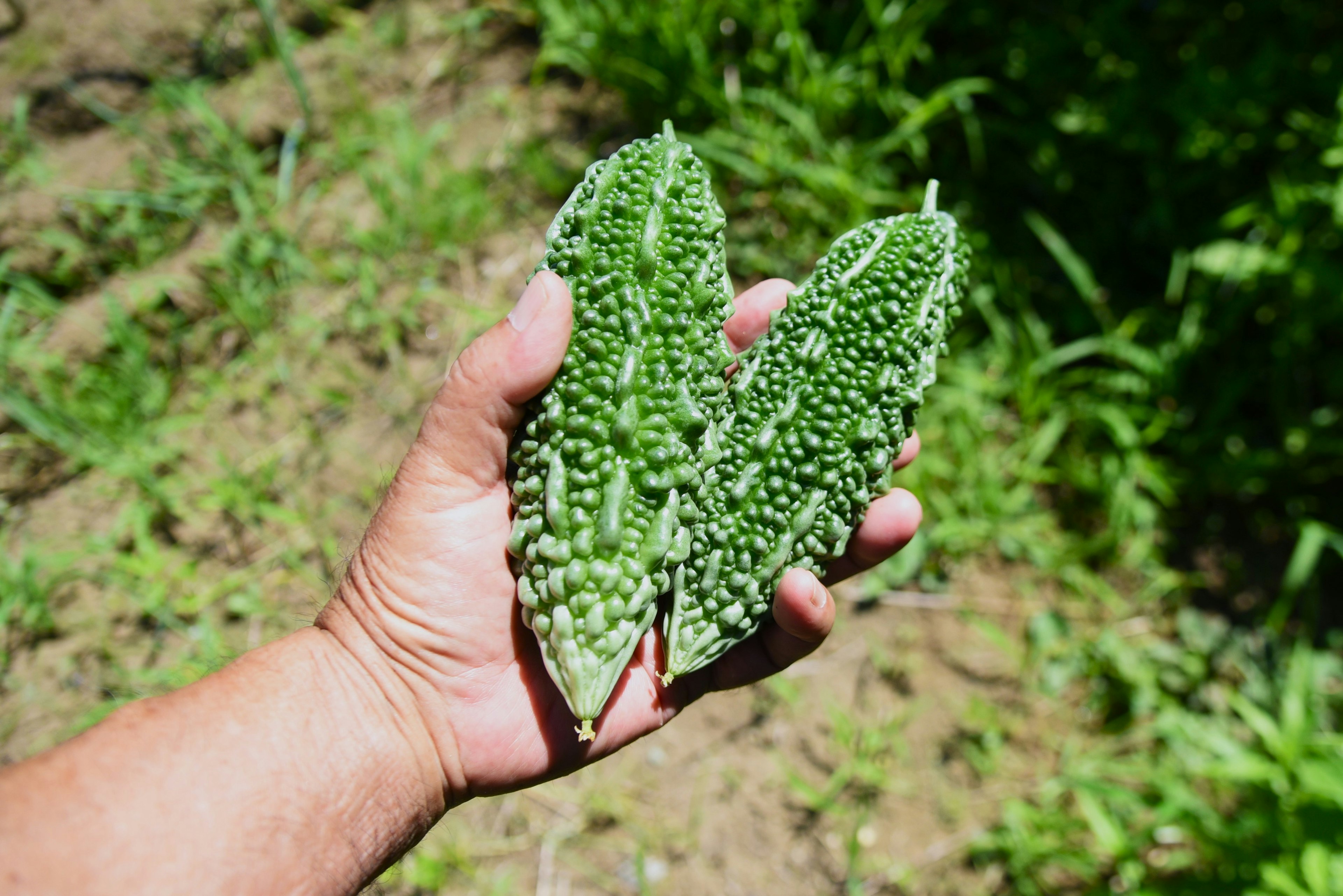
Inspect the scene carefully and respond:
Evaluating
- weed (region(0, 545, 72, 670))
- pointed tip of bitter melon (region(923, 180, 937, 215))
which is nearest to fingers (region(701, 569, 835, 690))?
pointed tip of bitter melon (region(923, 180, 937, 215))

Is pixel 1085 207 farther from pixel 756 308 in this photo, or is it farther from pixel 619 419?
pixel 619 419

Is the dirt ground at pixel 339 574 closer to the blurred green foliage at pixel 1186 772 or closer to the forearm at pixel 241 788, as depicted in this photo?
the blurred green foliage at pixel 1186 772

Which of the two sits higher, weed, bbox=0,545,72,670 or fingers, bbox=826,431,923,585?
weed, bbox=0,545,72,670

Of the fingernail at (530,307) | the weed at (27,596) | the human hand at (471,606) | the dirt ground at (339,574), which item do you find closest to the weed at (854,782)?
the dirt ground at (339,574)

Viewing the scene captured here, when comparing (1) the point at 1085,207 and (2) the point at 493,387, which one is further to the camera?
(1) the point at 1085,207

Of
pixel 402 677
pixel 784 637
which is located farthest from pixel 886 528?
pixel 402 677

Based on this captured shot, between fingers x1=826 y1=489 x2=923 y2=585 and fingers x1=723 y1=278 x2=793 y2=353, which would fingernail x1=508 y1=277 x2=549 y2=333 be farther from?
fingers x1=826 y1=489 x2=923 y2=585
